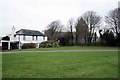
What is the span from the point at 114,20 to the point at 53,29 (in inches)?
1485

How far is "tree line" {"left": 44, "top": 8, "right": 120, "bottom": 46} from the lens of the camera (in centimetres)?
7369

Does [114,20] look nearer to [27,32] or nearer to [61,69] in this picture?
[27,32]

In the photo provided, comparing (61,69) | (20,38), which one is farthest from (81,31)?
(61,69)

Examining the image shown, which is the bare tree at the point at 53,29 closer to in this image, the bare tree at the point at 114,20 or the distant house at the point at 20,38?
the distant house at the point at 20,38

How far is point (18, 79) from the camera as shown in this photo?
1020 cm

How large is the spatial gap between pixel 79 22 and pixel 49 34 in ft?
63.8

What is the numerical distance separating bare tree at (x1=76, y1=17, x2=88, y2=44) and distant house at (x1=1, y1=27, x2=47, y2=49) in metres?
14.5

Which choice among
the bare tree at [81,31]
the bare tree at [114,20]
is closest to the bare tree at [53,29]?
the bare tree at [81,31]

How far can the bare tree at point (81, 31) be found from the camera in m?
87.1

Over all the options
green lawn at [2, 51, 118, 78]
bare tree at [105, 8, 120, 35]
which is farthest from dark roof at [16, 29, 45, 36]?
green lawn at [2, 51, 118, 78]

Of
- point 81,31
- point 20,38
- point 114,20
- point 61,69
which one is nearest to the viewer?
point 61,69

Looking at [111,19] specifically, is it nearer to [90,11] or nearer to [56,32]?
[90,11]

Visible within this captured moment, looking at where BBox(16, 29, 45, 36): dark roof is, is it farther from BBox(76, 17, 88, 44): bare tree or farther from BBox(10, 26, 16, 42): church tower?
BBox(76, 17, 88, 44): bare tree

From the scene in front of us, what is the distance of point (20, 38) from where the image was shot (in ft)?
274
